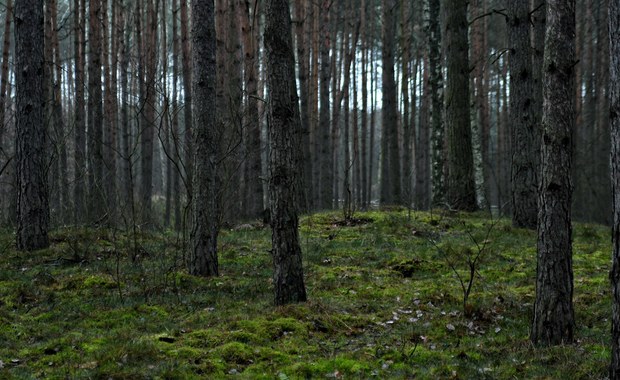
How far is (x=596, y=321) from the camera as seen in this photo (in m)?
6.48

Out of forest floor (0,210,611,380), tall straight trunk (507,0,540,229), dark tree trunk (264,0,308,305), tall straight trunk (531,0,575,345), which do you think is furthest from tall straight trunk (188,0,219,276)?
tall straight trunk (507,0,540,229)

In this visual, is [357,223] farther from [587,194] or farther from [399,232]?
[587,194]

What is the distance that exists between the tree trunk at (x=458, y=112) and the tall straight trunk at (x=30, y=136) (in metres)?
9.76

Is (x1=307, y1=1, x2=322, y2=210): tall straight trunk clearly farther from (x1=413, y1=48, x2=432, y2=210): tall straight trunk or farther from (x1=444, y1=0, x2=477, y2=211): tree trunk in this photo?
(x1=444, y1=0, x2=477, y2=211): tree trunk

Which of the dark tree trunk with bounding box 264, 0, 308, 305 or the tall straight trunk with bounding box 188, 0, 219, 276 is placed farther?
the tall straight trunk with bounding box 188, 0, 219, 276

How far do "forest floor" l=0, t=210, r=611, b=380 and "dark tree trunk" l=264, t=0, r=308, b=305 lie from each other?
0.81 m

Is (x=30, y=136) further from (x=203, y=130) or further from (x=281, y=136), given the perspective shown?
(x=281, y=136)

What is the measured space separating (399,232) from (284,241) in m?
6.25

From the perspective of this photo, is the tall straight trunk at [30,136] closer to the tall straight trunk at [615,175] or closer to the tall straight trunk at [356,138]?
the tall straight trunk at [356,138]

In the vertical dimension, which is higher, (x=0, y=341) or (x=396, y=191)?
(x=396, y=191)

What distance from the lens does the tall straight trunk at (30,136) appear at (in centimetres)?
1051

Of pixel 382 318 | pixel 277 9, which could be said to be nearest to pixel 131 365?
pixel 382 318

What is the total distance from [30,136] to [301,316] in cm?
688

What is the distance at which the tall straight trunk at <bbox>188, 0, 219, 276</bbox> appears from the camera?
8.58 meters
